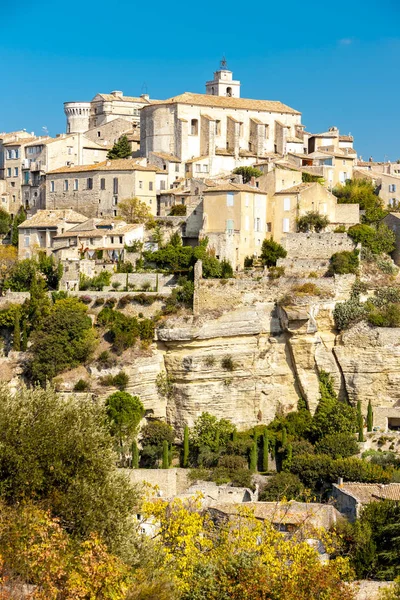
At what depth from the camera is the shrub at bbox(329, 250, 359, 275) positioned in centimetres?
4978

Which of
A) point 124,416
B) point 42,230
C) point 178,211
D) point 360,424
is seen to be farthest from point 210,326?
point 42,230

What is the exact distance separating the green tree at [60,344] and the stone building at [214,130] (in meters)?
15.6

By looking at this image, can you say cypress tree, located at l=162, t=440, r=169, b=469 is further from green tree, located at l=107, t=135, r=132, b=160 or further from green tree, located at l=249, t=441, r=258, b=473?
green tree, located at l=107, t=135, r=132, b=160

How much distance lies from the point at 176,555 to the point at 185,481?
613 inches

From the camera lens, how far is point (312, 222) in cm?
5275

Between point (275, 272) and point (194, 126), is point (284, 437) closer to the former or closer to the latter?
point (275, 272)

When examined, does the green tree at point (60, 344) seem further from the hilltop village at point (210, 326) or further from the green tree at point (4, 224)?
the green tree at point (4, 224)

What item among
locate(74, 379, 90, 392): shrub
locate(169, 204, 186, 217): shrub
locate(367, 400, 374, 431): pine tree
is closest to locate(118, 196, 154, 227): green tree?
locate(169, 204, 186, 217): shrub

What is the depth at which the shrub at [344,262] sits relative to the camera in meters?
49.8

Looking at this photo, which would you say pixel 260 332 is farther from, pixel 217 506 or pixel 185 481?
pixel 217 506

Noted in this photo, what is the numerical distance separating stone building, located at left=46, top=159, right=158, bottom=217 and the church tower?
12288mm

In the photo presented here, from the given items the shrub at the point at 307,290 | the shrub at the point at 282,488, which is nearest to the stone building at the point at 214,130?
the shrub at the point at 307,290

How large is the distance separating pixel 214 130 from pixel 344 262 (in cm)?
1547

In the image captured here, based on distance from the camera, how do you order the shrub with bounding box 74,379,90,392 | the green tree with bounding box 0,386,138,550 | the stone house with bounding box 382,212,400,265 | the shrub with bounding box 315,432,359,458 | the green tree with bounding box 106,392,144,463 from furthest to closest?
1. the stone house with bounding box 382,212,400,265
2. the shrub with bounding box 74,379,90,392
3. the green tree with bounding box 106,392,144,463
4. the shrub with bounding box 315,432,359,458
5. the green tree with bounding box 0,386,138,550
